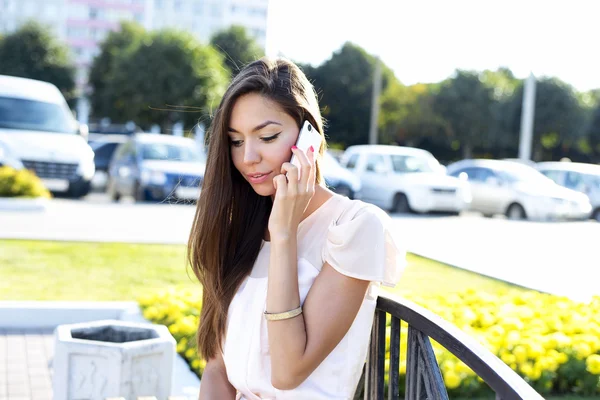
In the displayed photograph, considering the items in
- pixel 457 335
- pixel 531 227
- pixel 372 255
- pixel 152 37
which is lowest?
pixel 531 227

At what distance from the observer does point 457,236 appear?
13.8m

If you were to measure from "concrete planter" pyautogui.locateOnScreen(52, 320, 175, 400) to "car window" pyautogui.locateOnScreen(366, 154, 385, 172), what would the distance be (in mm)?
16264

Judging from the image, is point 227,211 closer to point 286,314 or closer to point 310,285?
point 310,285

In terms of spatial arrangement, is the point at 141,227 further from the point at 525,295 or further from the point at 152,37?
the point at 152,37

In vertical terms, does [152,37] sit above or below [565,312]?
above

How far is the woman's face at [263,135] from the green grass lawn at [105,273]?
4.15m

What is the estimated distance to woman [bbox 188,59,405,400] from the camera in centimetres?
200

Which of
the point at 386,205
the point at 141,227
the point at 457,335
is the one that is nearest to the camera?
the point at 457,335

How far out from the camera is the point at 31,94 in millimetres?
16859

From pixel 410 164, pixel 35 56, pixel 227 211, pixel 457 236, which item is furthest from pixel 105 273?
pixel 35 56

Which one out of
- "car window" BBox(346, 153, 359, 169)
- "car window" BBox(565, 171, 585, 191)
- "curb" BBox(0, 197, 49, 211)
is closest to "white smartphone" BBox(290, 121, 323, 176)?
"curb" BBox(0, 197, 49, 211)

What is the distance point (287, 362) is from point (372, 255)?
1.10ft

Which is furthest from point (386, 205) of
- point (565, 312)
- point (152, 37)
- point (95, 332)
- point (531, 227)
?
point (152, 37)

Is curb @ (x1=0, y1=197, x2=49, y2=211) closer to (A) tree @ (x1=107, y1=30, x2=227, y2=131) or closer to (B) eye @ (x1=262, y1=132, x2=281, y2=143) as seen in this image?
(B) eye @ (x1=262, y1=132, x2=281, y2=143)
